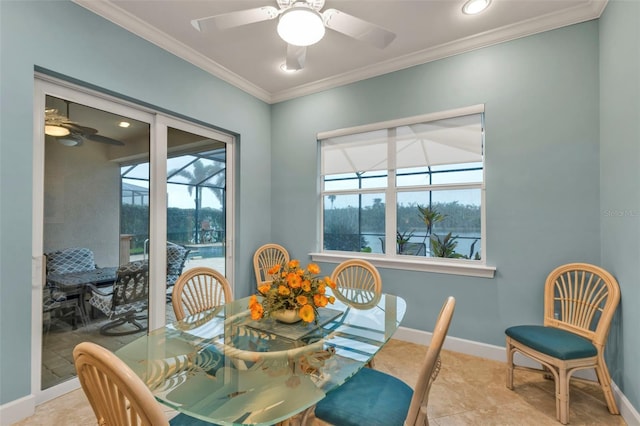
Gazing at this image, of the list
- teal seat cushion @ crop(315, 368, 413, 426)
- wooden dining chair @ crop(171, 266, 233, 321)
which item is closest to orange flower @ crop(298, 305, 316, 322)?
teal seat cushion @ crop(315, 368, 413, 426)

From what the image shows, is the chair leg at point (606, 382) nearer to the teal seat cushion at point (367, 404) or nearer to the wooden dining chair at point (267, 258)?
the teal seat cushion at point (367, 404)

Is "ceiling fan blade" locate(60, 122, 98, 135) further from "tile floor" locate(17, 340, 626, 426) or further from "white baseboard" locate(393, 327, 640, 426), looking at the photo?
"white baseboard" locate(393, 327, 640, 426)

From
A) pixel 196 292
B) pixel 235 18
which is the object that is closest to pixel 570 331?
pixel 196 292

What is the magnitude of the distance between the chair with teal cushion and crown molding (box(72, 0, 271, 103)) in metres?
3.57

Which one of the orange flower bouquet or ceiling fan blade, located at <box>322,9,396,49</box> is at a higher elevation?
ceiling fan blade, located at <box>322,9,396,49</box>

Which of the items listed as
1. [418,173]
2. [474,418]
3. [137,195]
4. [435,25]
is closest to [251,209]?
[137,195]

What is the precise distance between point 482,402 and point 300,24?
2.71 meters

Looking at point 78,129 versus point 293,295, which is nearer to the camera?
point 293,295

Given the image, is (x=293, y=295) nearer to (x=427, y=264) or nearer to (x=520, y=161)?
(x=427, y=264)

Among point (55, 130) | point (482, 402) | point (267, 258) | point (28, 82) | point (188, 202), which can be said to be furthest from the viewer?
point (267, 258)

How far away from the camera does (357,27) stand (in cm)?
183

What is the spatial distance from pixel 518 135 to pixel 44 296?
390 centimetres

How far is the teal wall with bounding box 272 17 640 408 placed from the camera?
2264mm

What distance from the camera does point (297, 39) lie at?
1.76 meters
